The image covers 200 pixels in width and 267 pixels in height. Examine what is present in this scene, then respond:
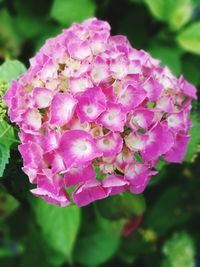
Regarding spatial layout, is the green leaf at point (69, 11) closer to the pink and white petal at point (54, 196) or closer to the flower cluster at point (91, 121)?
the flower cluster at point (91, 121)

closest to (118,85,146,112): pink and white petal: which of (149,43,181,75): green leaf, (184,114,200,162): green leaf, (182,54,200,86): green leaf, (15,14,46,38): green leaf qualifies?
(184,114,200,162): green leaf

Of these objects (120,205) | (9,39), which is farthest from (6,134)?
(9,39)

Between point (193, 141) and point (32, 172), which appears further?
point (193, 141)

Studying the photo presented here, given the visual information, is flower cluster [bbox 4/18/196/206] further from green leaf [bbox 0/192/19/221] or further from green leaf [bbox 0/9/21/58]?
green leaf [bbox 0/9/21/58]

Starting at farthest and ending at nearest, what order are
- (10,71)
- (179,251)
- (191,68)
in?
(179,251) → (191,68) → (10,71)

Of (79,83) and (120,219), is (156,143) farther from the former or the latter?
(120,219)

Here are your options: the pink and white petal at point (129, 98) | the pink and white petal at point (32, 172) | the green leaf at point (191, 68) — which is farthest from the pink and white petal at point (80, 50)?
the green leaf at point (191, 68)
